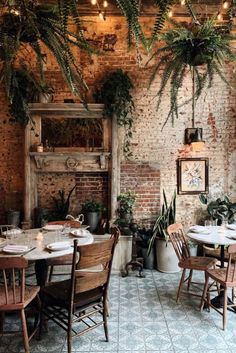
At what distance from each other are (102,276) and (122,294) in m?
1.37

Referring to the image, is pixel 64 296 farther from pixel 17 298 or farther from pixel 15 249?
pixel 15 249

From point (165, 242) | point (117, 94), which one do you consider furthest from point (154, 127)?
point (165, 242)

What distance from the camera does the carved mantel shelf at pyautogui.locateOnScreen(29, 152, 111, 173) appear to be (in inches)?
199

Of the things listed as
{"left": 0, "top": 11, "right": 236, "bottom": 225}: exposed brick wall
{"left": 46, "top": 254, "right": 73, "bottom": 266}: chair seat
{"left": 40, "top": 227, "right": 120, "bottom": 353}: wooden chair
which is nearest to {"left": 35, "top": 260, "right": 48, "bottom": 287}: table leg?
{"left": 46, "top": 254, "right": 73, "bottom": 266}: chair seat

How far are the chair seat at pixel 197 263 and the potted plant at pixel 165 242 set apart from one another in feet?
3.07

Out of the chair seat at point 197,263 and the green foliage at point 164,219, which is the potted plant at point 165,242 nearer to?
the green foliage at point 164,219

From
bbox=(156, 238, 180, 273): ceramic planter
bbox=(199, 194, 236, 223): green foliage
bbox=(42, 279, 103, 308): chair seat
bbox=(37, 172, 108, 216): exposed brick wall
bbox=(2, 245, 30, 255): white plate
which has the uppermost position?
bbox=(37, 172, 108, 216): exposed brick wall

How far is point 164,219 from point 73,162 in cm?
174

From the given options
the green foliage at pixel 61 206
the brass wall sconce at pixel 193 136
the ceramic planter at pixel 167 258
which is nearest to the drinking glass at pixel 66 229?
the green foliage at pixel 61 206

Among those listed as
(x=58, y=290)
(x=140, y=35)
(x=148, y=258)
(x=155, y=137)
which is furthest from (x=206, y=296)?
(x=140, y=35)

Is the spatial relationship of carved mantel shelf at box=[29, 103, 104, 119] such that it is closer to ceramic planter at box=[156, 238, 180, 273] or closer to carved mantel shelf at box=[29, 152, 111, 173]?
carved mantel shelf at box=[29, 152, 111, 173]

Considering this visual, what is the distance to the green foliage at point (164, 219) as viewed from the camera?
4.82 m

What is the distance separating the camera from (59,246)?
2822 mm

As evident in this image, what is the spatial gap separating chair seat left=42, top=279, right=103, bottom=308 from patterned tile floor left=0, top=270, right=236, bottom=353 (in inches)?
17.2
